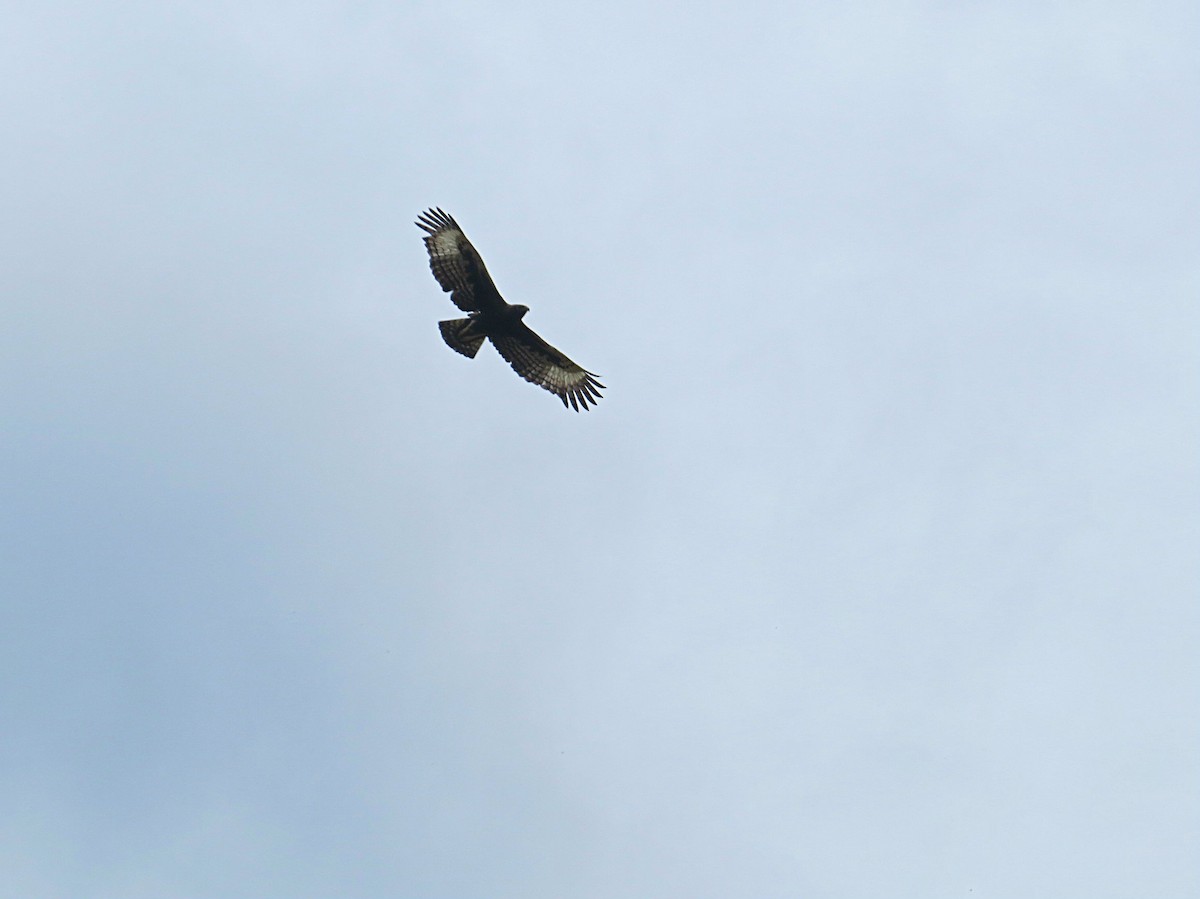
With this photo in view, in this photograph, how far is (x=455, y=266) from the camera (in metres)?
45.0

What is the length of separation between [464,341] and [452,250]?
2254mm

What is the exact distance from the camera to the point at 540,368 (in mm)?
46312

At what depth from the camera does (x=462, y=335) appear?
45.5 meters

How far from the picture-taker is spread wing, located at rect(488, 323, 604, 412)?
46125 millimetres

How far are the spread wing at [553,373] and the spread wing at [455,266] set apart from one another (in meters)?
1.38

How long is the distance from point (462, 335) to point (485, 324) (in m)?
0.63

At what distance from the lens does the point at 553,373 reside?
4631 centimetres

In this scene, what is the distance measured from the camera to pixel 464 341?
149ft

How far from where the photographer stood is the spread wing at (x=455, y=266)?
4500cm

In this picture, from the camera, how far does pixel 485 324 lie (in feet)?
149

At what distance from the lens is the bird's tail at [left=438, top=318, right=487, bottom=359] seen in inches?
1786

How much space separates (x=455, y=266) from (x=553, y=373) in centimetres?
369

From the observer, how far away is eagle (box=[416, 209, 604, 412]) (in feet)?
148

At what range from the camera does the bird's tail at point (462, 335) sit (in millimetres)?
45375
